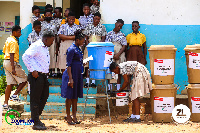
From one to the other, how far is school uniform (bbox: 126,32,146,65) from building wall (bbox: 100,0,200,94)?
32 cm

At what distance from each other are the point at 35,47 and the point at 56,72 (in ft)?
9.21

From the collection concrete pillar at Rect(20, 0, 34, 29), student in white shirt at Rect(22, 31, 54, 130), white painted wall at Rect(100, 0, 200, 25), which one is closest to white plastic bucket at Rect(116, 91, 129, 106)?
student in white shirt at Rect(22, 31, 54, 130)

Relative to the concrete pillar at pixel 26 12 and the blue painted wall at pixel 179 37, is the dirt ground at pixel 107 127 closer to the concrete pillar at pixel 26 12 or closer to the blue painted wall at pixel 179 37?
the blue painted wall at pixel 179 37

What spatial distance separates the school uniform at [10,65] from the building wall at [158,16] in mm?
2264

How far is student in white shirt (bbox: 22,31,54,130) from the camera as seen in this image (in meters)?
6.11

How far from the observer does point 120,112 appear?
8.26 meters

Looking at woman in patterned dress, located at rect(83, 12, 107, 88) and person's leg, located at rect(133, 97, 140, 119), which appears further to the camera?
woman in patterned dress, located at rect(83, 12, 107, 88)

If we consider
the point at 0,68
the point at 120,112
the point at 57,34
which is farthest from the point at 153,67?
the point at 0,68

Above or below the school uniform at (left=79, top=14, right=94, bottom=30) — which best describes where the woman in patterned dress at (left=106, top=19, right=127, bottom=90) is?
below

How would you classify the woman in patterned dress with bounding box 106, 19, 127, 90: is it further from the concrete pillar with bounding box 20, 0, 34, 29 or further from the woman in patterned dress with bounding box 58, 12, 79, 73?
the concrete pillar with bounding box 20, 0, 34, 29

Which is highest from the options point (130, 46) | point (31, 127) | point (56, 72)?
point (130, 46)

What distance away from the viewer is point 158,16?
8539 millimetres

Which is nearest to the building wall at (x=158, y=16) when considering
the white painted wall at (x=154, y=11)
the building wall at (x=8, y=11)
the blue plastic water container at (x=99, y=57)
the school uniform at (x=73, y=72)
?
the white painted wall at (x=154, y=11)

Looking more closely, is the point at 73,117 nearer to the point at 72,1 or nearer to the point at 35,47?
the point at 35,47
